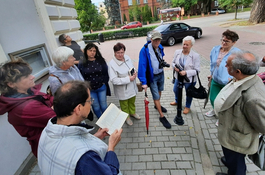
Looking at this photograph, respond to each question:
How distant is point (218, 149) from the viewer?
2582 mm

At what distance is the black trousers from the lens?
1.80m

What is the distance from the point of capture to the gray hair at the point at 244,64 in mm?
1448

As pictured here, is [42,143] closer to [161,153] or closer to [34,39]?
[161,153]

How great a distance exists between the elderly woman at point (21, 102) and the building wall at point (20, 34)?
993 mm

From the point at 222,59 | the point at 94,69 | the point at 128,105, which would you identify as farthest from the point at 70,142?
the point at 222,59

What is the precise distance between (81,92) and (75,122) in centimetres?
24

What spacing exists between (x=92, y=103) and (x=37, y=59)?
2.67m

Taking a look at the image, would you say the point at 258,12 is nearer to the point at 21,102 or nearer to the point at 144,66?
the point at 144,66

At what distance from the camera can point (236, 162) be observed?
1.84 meters

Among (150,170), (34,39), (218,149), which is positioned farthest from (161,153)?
(34,39)

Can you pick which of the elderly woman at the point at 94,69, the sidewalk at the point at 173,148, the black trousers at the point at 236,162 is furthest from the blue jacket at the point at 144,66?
the black trousers at the point at 236,162

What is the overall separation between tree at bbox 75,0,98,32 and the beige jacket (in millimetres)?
25109

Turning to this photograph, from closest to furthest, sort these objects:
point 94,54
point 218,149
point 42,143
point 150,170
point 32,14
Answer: point 42,143, point 150,170, point 218,149, point 94,54, point 32,14

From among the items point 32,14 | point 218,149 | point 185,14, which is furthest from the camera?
point 185,14
